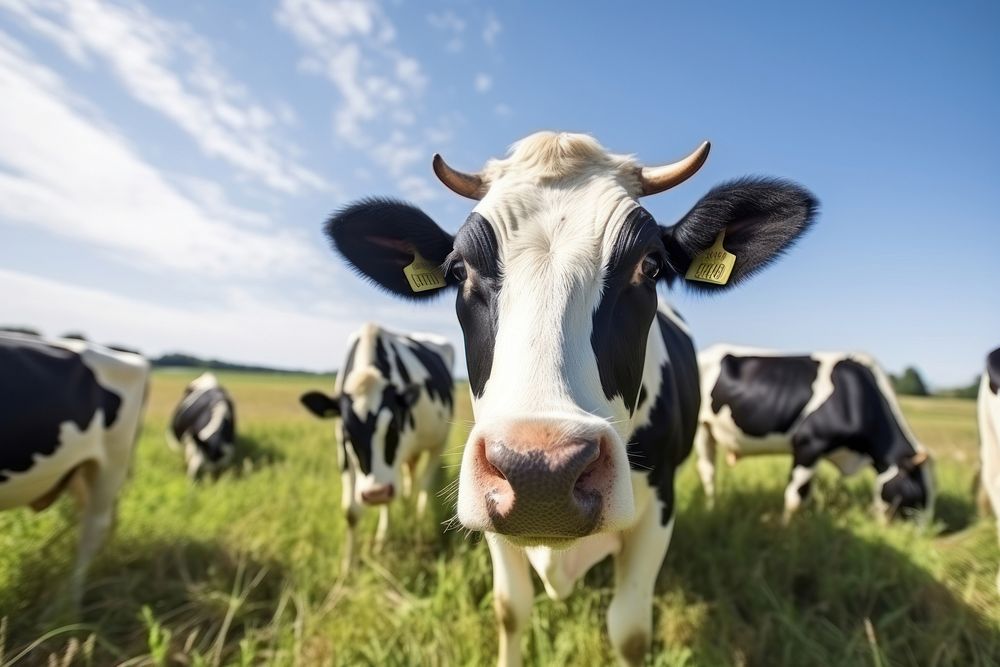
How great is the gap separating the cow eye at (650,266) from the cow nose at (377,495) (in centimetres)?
298

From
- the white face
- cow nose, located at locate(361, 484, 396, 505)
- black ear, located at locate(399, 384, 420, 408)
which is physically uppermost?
the white face

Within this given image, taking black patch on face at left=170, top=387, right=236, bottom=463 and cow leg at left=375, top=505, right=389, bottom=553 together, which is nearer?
cow leg at left=375, top=505, right=389, bottom=553

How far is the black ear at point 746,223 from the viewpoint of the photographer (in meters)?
2.08

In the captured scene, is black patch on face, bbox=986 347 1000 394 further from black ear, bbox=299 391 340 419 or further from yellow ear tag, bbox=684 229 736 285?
black ear, bbox=299 391 340 419

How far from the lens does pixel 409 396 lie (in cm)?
491

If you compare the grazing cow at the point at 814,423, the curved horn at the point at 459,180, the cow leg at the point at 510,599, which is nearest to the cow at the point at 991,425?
the grazing cow at the point at 814,423

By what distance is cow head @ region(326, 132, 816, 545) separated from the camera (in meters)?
1.32

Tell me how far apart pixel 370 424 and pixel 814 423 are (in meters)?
4.85

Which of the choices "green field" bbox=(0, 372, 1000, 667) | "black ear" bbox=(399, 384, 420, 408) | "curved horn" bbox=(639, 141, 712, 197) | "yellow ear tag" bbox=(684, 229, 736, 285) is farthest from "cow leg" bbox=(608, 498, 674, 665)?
"black ear" bbox=(399, 384, 420, 408)

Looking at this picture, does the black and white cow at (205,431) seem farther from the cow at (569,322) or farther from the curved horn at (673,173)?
the curved horn at (673,173)

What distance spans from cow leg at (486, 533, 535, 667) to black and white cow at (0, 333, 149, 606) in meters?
2.65

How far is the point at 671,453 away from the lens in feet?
8.89

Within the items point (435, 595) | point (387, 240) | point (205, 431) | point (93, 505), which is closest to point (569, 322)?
point (387, 240)

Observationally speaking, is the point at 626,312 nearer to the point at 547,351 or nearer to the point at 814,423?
the point at 547,351
